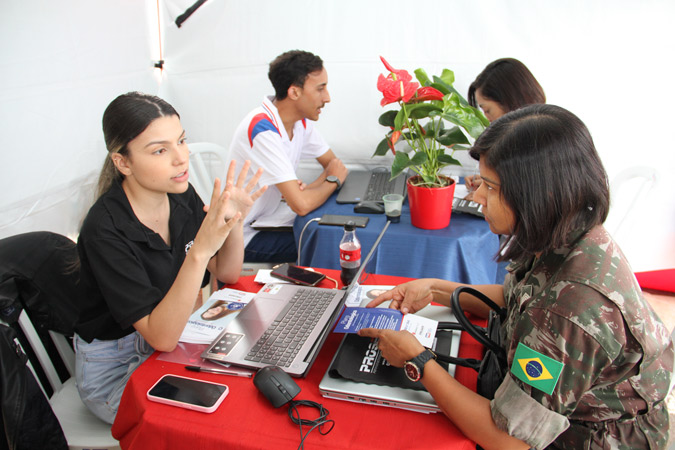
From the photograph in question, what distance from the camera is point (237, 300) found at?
1.17 m

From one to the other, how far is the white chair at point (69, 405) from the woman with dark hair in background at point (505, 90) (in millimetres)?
1555

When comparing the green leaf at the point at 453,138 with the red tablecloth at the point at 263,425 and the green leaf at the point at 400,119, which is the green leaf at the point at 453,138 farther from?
the red tablecloth at the point at 263,425

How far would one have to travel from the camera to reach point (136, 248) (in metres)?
1.14

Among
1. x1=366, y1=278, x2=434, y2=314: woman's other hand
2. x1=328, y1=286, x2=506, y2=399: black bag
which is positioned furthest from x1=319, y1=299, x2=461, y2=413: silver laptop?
x1=366, y1=278, x2=434, y2=314: woman's other hand

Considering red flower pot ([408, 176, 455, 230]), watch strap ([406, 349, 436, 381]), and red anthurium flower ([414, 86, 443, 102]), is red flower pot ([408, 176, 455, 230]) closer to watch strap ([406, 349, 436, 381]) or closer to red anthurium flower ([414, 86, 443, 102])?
red anthurium flower ([414, 86, 443, 102])

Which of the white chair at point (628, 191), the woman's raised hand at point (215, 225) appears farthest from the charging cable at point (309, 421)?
the white chair at point (628, 191)

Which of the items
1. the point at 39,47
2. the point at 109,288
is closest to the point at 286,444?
the point at 109,288

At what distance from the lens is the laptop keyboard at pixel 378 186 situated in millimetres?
1991

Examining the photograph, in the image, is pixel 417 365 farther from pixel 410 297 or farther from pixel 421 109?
pixel 421 109

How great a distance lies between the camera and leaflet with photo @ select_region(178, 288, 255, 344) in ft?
3.45

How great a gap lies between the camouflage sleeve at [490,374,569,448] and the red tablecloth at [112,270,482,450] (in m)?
0.08

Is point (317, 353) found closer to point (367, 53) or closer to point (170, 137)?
point (170, 137)

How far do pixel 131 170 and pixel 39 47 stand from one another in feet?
4.14

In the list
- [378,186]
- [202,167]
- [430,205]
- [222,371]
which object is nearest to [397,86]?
[430,205]
